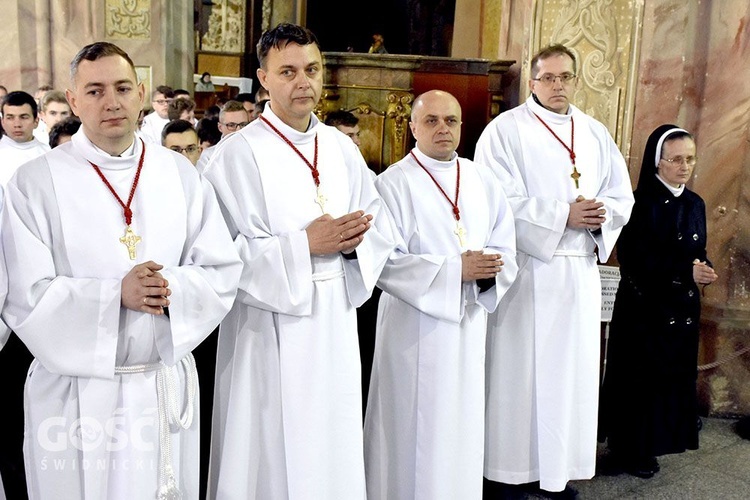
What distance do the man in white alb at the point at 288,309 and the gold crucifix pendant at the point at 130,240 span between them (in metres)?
0.53

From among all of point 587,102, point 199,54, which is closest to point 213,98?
point 199,54

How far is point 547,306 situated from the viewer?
457cm

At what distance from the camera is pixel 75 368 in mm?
2861

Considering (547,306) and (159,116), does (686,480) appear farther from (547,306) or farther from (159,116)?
(159,116)

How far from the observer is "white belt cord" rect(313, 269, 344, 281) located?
354 cm

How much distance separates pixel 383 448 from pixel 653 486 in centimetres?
188

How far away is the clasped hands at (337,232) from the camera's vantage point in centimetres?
338

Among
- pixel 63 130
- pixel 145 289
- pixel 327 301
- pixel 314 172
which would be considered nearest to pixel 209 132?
pixel 63 130

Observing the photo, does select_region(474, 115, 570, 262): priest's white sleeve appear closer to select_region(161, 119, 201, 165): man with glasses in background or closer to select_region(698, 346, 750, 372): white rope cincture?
select_region(161, 119, 201, 165): man with glasses in background

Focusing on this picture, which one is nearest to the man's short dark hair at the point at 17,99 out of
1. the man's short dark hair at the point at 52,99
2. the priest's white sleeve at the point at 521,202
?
the man's short dark hair at the point at 52,99

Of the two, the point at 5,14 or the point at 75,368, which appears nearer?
the point at 75,368

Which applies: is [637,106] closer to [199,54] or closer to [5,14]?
[5,14]

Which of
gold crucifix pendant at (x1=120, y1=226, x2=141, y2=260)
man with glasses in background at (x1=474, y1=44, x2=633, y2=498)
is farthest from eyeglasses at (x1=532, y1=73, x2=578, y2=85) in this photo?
gold crucifix pendant at (x1=120, y1=226, x2=141, y2=260)

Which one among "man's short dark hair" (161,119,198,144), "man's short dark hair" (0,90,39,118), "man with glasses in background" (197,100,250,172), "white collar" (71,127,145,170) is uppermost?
"man's short dark hair" (0,90,39,118)
